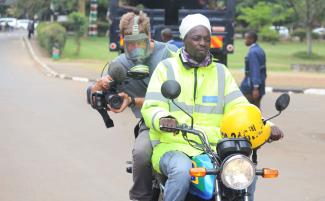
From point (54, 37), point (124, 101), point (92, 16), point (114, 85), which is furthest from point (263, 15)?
point (124, 101)

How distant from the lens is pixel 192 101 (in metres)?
4.30

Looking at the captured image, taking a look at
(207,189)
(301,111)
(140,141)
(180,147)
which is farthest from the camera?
(301,111)

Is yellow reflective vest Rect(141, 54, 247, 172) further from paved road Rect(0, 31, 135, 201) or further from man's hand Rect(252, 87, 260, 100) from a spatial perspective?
man's hand Rect(252, 87, 260, 100)

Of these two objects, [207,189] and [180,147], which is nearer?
[207,189]

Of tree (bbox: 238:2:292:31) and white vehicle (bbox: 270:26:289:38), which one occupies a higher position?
tree (bbox: 238:2:292:31)

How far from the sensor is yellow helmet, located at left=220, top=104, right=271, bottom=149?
375 centimetres

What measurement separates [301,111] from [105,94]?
1026cm

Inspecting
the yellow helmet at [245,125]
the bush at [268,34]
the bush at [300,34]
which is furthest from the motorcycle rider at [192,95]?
the bush at [300,34]

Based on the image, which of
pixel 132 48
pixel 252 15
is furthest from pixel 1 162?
pixel 252 15

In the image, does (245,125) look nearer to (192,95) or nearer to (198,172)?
(198,172)

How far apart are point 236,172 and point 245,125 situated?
27 centimetres

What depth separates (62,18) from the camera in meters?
59.2

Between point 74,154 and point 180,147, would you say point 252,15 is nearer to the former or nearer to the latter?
point 74,154

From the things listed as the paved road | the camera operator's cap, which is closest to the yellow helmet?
the camera operator's cap
